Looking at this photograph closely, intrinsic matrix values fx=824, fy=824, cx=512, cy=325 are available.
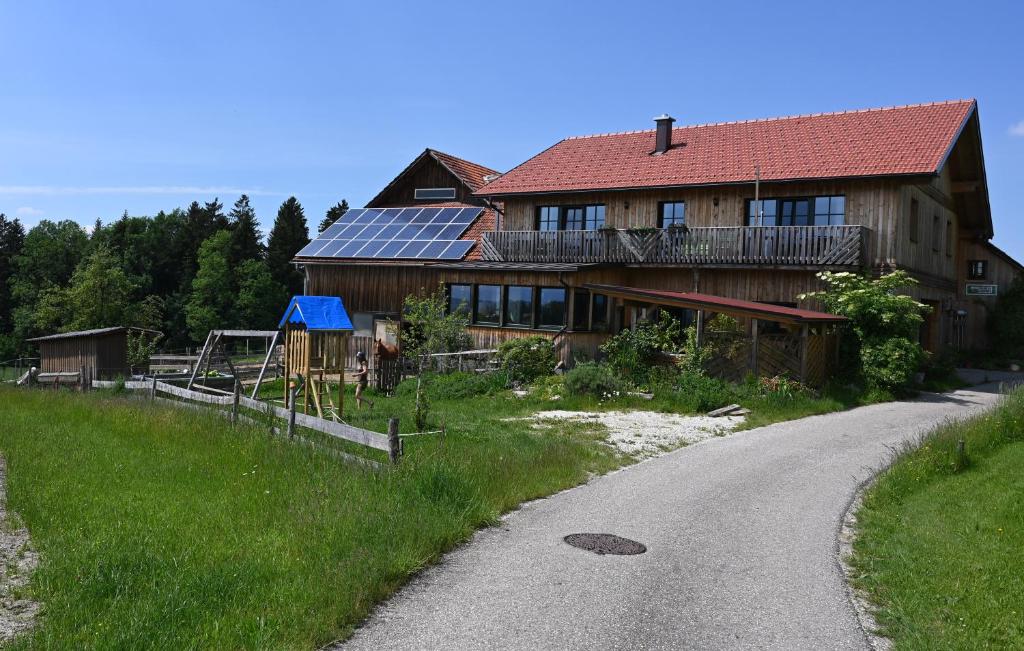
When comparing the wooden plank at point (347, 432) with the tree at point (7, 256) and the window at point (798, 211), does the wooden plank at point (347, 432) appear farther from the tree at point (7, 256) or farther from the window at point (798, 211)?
the tree at point (7, 256)

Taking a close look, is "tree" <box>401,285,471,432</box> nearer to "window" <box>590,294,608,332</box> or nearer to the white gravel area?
"window" <box>590,294,608,332</box>

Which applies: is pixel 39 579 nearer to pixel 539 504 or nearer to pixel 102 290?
pixel 539 504

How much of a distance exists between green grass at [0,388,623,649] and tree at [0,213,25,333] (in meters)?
67.6

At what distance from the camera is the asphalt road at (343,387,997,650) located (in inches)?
251

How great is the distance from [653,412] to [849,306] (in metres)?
6.45

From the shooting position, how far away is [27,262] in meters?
73.1

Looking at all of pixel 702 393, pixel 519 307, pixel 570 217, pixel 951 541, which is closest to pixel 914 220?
pixel 702 393

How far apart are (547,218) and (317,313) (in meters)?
13.9

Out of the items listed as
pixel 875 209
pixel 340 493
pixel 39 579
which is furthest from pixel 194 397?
pixel 875 209

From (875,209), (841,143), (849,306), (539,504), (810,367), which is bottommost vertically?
(539,504)

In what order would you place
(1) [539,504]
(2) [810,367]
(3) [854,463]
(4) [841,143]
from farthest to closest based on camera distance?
(4) [841,143] < (2) [810,367] < (3) [854,463] < (1) [539,504]


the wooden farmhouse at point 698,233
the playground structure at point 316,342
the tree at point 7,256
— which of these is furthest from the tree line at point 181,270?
the playground structure at point 316,342

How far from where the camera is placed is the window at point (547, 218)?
101ft

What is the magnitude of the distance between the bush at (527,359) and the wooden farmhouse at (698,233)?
636 mm
